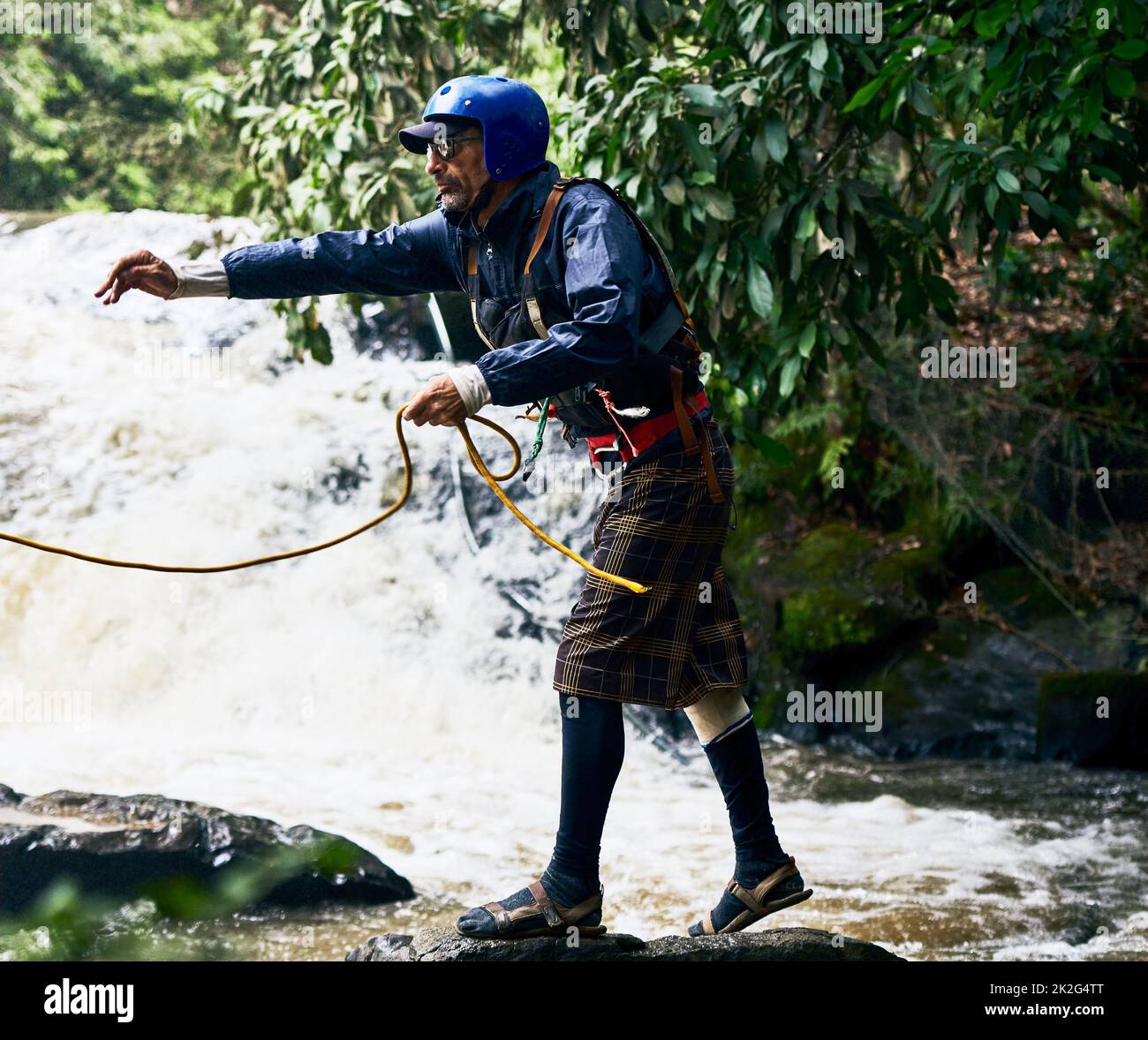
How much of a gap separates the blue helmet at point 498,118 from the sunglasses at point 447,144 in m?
0.02

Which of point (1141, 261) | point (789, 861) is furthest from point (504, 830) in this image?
point (1141, 261)

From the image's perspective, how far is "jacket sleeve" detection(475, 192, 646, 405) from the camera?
2.72m

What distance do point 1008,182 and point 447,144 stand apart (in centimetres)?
209

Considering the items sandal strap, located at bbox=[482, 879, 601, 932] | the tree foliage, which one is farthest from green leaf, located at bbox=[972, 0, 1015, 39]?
sandal strap, located at bbox=[482, 879, 601, 932]

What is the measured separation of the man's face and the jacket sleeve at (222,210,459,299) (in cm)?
22

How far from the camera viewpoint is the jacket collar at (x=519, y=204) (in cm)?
302

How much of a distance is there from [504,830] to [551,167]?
387 cm

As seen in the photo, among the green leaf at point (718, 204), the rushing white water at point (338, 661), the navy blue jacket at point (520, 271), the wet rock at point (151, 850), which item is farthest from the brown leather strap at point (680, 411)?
the wet rock at point (151, 850)

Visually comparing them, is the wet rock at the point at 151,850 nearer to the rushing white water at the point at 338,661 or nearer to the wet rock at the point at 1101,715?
the rushing white water at the point at 338,661

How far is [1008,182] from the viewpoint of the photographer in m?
4.32

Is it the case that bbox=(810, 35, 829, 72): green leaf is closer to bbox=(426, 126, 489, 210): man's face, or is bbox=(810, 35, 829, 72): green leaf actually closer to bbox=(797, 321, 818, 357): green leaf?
bbox=(797, 321, 818, 357): green leaf

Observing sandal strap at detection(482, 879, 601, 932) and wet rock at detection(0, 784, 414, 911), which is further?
wet rock at detection(0, 784, 414, 911)

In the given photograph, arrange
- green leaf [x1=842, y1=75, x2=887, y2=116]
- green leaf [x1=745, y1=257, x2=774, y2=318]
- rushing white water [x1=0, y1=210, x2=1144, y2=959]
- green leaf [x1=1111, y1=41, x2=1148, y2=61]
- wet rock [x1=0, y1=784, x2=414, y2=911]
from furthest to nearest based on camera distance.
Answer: rushing white water [x1=0, y1=210, x2=1144, y2=959] < wet rock [x1=0, y1=784, x2=414, y2=911] < green leaf [x1=745, y1=257, x2=774, y2=318] < green leaf [x1=842, y1=75, x2=887, y2=116] < green leaf [x1=1111, y1=41, x2=1148, y2=61]

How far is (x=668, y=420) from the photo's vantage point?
10.2 ft
